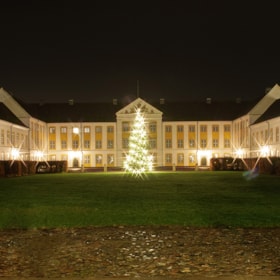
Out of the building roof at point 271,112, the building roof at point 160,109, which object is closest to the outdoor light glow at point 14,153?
the building roof at point 160,109

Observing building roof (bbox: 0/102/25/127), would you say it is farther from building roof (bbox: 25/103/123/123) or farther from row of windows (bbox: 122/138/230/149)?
row of windows (bbox: 122/138/230/149)

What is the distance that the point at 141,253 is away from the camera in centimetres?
762

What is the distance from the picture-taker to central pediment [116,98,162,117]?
7256cm

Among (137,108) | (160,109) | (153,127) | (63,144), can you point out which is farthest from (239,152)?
(63,144)

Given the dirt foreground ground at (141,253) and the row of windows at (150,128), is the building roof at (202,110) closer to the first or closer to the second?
the row of windows at (150,128)

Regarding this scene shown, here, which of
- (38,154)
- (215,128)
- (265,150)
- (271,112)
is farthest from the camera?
(215,128)

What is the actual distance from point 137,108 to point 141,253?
2572 inches

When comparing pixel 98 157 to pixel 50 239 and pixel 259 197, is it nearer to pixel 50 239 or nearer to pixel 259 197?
pixel 259 197

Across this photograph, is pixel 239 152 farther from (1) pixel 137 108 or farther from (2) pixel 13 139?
(2) pixel 13 139

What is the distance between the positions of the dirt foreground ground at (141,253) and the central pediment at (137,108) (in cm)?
6266

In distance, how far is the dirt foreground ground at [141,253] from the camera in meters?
6.36

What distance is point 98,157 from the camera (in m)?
74.5

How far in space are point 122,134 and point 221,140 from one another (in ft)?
48.7

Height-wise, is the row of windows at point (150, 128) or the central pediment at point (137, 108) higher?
the central pediment at point (137, 108)
